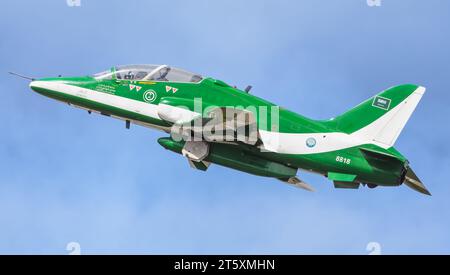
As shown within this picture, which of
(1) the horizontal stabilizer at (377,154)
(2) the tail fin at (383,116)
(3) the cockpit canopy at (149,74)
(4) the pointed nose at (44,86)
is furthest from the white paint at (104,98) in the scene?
(1) the horizontal stabilizer at (377,154)

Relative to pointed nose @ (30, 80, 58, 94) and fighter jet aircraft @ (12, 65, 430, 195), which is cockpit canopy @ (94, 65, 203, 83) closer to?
fighter jet aircraft @ (12, 65, 430, 195)

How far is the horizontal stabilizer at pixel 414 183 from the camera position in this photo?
28.2m

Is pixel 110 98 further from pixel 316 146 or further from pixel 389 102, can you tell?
pixel 389 102

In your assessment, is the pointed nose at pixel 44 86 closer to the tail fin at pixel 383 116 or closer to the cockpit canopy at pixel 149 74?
the cockpit canopy at pixel 149 74

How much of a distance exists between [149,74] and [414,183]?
33.2 ft

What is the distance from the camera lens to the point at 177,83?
1129 inches

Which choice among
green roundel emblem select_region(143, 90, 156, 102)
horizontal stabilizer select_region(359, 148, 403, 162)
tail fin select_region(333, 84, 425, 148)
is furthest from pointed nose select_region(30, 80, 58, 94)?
horizontal stabilizer select_region(359, 148, 403, 162)

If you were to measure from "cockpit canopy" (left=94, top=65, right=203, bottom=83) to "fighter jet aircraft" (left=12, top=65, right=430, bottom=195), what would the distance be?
1.4 inches

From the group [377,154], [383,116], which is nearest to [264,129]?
[377,154]

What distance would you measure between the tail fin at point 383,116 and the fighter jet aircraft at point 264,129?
0.03 m

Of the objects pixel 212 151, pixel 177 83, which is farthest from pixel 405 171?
pixel 177 83

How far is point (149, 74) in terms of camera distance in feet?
95.5

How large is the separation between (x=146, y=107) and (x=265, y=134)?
4.32 meters

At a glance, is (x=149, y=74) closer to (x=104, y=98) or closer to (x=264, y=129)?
(x=104, y=98)
